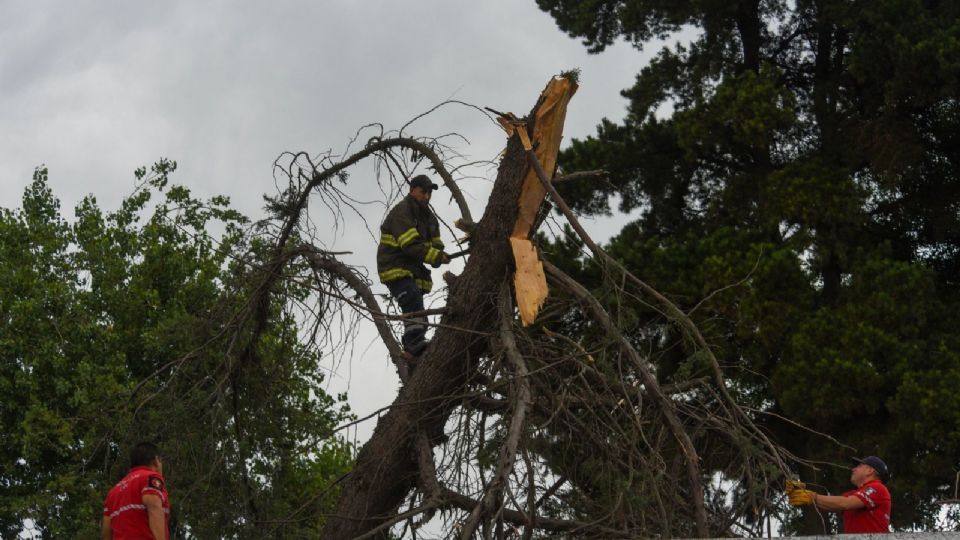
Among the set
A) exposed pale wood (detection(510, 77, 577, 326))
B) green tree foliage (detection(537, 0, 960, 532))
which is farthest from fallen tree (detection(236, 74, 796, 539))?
green tree foliage (detection(537, 0, 960, 532))

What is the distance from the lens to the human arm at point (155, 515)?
565 centimetres

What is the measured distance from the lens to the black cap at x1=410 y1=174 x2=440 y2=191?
7516 mm

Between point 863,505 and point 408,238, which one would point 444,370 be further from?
point 863,505

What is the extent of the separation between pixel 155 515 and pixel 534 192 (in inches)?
99.2

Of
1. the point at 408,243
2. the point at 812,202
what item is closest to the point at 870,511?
the point at 408,243

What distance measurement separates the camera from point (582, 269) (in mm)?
16203

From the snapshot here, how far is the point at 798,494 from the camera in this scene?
6398 mm

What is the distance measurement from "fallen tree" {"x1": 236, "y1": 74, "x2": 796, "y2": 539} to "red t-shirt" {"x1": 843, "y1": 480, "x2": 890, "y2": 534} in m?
0.44

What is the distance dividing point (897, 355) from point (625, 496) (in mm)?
9591

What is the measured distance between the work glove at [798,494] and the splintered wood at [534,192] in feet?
5.02

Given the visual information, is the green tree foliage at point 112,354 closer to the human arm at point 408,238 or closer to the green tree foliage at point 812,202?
the human arm at point 408,238

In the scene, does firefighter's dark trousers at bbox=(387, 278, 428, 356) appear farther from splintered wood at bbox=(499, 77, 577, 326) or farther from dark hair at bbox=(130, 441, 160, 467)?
dark hair at bbox=(130, 441, 160, 467)

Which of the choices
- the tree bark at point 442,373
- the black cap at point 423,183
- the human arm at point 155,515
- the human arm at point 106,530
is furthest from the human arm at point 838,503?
the human arm at point 106,530

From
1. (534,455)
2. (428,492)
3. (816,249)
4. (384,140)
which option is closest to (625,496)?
(534,455)
